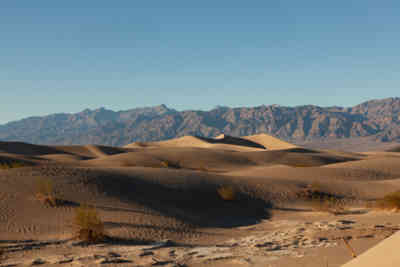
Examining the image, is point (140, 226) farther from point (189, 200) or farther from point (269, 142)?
point (269, 142)

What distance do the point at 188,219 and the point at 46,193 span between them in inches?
215

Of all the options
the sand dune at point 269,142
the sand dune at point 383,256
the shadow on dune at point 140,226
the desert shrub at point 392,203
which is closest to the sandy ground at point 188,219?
the shadow on dune at point 140,226

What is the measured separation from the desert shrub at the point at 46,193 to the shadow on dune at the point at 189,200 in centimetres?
231

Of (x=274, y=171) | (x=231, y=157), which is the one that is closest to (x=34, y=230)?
(x=274, y=171)

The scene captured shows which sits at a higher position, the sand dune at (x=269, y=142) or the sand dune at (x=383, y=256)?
the sand dune at (x=269, y=142)

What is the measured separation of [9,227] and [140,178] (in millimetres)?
8148

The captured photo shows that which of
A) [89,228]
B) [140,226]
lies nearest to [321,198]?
[140,226]

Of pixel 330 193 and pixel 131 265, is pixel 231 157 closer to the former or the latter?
pixel 330 193

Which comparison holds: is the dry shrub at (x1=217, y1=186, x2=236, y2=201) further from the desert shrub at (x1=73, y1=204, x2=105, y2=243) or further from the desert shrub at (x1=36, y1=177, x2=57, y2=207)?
the desert shrub at (x1=73, y1=204, x2=105, y2=243)

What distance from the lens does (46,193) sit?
14773mm

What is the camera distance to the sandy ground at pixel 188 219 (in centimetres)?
966

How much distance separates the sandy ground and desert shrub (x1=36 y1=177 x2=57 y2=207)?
19cm

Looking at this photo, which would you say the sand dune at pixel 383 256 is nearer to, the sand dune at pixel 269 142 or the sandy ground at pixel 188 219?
the sandy ground at pixel 188 219

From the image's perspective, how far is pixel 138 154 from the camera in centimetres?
4219
